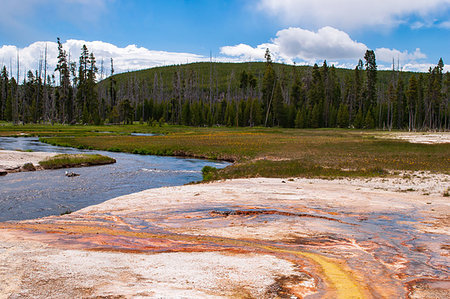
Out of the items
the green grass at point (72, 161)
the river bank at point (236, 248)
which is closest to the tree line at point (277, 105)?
the green grass at point (72, 161)

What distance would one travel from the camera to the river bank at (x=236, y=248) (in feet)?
19.5

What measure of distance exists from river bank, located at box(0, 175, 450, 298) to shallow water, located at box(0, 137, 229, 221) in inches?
116

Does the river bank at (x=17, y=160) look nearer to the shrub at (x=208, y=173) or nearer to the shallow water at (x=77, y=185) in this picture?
the shallow water at (x=77, y=185)

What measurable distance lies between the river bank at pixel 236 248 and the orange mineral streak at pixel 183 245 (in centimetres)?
3

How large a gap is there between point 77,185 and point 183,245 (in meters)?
14.4

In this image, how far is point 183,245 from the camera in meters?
8.65

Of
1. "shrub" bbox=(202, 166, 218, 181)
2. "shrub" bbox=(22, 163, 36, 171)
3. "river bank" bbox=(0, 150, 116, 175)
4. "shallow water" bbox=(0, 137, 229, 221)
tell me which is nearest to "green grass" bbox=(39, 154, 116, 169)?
"river bank" bbox=(0, 150, 116, 175)

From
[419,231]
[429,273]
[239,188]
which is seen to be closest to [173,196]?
[239,188]

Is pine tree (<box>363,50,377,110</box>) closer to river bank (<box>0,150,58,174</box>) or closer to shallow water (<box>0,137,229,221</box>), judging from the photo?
shallow water (<box>0,137,229,221</box>)

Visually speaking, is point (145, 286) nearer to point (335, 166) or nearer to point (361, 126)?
point (335, 166)

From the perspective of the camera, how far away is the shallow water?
15453mm

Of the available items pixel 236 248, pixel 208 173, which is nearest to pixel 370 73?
pixel 208 173

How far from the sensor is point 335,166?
1003 inches

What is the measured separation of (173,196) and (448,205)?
11.4 metres
